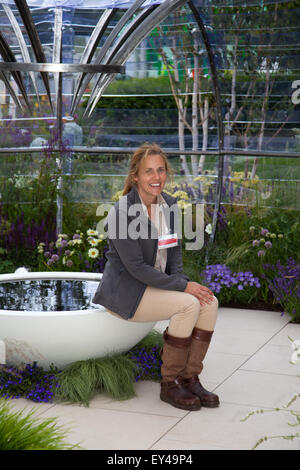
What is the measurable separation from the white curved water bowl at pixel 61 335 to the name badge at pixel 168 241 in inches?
18.6

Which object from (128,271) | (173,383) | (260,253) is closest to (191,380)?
(173,383)

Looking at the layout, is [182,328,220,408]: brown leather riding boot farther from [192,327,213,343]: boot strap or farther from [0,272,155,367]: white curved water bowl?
[0,272,155,367]: white curved water bowl

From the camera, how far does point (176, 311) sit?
4.14 meters

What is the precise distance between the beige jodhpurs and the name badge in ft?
0.93

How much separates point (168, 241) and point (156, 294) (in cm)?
36

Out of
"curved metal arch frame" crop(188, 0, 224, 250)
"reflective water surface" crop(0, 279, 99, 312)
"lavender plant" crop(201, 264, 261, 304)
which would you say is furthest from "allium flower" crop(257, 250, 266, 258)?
"reflective water surface" crop(0, 279, 99, 312)

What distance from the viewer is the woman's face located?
14.1ft

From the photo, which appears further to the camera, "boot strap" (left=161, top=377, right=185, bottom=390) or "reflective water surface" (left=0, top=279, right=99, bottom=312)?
"reflective water surface" (left=0, top=279, right=99, bottom=312)

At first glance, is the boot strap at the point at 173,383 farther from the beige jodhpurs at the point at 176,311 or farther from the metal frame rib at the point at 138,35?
the metal frame rib at the point at 138,35

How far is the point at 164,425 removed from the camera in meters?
3.82

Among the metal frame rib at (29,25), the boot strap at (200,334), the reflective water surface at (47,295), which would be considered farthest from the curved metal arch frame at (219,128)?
the metal frame rib at (29,25)

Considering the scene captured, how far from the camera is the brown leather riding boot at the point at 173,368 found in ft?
13.5

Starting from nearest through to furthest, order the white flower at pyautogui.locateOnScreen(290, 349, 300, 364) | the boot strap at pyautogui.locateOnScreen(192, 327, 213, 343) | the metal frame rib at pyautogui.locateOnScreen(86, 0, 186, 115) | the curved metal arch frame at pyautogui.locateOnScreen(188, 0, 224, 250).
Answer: the white flower at pyautogui.locateOnScreen(290, 349, 300, 364)
the boot strap at pyautogui.locateOnScreen(192, 327, 213, 343)
the metal frame rib at pyautogui.locateOnScreen(86, 0, 186, 115)
the curved metal arch frame at pyautogui.locateOnScreen(188, 0, 224, 250)

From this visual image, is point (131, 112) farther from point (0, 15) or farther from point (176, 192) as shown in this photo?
point (0, 15)
